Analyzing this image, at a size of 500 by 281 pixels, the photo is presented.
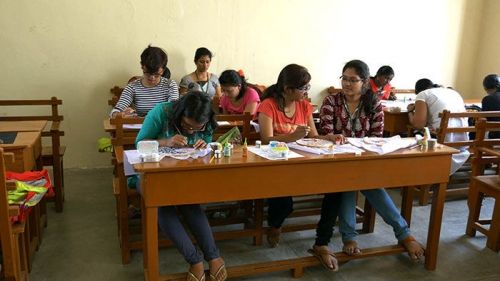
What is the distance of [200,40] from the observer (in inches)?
181

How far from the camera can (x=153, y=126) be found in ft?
7.61

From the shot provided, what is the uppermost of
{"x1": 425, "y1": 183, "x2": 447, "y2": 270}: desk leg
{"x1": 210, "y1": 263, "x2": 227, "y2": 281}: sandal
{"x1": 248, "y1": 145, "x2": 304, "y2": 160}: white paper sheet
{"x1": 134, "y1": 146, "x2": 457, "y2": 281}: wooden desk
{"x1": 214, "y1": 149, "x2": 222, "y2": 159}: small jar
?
{"x1": 214, "y1": 149, "x2": 222, "y2": 159}: small jar

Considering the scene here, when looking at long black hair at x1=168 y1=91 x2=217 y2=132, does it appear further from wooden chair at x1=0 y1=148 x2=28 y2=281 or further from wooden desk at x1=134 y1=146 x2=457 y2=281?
wooden chair at x1=0 y1=148 x2=28 y2=281

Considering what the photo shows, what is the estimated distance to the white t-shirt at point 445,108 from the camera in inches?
140

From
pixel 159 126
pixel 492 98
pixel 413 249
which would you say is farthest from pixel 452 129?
pixel 159 126

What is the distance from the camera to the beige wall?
4125mm

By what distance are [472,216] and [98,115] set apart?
11.3 ft

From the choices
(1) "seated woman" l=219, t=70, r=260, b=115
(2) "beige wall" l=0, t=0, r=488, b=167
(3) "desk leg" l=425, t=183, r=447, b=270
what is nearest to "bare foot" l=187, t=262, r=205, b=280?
(3) "desk leg" l=425, t=183, r=447, b=270

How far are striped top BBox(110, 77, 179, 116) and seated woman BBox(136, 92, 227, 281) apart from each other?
1030mm

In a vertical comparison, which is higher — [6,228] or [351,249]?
[6,228]

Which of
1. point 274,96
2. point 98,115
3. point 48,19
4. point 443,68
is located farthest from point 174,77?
point 443,68

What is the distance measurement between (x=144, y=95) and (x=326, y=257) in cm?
181

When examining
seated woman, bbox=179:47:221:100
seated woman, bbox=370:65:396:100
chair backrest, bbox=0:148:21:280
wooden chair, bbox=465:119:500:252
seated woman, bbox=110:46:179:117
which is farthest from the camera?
seated woman, bbox=370:65:396:100

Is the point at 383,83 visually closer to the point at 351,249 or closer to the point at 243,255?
the point at 351,249
